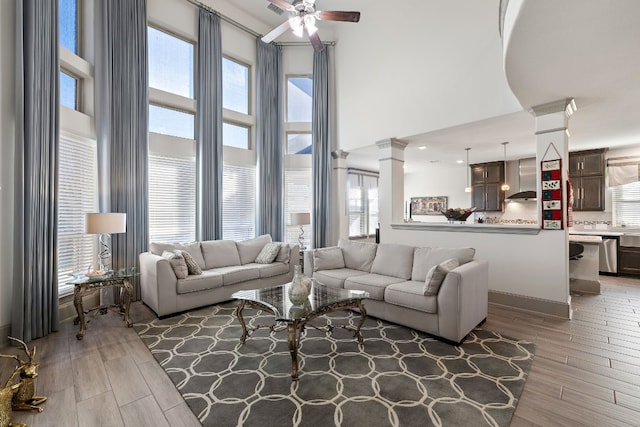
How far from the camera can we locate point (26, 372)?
2.02 metres

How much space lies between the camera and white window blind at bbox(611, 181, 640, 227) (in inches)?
240

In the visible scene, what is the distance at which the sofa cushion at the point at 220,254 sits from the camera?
4.71 meters

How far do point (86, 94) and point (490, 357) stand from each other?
5791mm

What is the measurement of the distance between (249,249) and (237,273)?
0.89 metres

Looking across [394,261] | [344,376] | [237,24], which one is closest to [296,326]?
[344,376]

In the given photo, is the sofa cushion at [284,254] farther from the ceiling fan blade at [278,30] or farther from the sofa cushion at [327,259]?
the ceiling fan blade at [278,30]

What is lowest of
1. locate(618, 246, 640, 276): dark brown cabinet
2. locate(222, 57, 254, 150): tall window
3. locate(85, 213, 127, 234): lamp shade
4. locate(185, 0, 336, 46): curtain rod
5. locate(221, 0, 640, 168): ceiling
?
locate(618, 246, 640, 276): dark brown cabinet

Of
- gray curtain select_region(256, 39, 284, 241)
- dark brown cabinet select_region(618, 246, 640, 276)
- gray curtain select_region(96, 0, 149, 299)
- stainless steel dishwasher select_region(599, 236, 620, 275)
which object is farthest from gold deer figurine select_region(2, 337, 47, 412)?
dark brown cabinet select_region(618, 246, 640, 276)

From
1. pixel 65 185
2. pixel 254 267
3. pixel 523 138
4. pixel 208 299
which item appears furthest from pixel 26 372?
pixel 523 138

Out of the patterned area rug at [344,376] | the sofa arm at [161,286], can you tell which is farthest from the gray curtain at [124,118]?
the patterned area rug at [344,376]

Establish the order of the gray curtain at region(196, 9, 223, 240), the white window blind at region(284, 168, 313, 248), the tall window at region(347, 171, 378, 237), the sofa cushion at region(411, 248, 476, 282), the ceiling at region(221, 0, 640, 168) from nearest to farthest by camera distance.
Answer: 1. the ceiling at region(221, 0, 640, 168)
2. the sofa cushion at region(411, 248, 476, 282)
3. the gray curtain at region(196, 9, 223, 240)
4. the white window blind at region(284, 168, 313, 248)
5. the tall window at region(347, 171, 378, 237)

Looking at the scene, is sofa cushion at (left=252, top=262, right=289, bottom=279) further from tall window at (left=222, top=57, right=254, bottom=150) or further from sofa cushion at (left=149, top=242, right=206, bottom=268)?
tall window at (left=222, top=57, right=254, bottom=150)

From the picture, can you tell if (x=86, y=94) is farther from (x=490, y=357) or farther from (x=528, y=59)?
(x=490, y=357)

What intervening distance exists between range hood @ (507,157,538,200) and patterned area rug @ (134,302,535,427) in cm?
546
